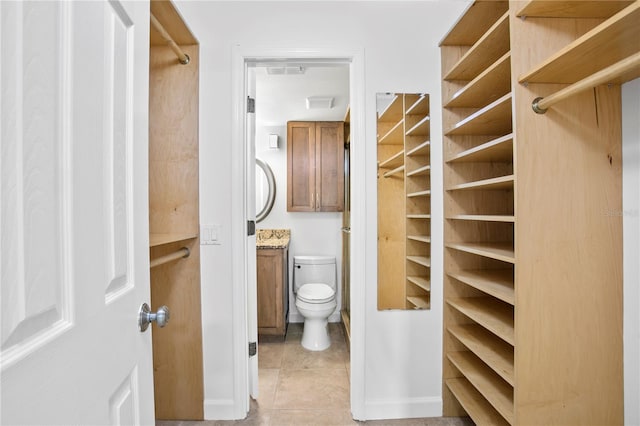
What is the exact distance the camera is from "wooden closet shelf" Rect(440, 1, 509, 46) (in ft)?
4.47

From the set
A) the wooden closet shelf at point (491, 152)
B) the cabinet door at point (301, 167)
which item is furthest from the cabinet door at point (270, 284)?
the wooden closet shelf at point (491, 152)

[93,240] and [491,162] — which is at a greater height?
[491,162]

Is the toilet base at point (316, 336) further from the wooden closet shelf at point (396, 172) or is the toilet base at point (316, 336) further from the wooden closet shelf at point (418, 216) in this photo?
the wooden closet shelf at point (396, 172)

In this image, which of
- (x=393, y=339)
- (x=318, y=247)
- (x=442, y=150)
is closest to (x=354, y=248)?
(x=393, y=339)

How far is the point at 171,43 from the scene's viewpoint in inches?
55.4

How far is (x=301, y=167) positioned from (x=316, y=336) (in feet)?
5.30

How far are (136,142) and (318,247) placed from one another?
264 centimetres

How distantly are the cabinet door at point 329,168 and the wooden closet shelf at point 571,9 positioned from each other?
2072mm

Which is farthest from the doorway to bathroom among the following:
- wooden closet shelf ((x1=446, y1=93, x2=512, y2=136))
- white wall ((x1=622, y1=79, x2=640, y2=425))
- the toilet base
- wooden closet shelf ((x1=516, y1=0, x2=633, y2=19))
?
white wall ((x1=622, y1=79, x2=640, y2=425))

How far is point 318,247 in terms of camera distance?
3240 millimetres

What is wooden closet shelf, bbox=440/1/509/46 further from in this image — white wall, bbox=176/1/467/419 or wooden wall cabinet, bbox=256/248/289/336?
wooden wall cabinet, bbox=256/248/289/336

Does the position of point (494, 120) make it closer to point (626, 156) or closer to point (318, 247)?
point (626, 156)

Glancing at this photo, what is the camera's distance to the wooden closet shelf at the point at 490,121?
3.91 feet

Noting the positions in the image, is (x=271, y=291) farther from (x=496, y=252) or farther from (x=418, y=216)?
(x=496, y=252)
